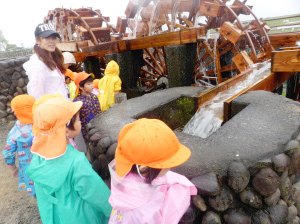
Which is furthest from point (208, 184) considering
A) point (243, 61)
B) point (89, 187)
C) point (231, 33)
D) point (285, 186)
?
point (231, 33)

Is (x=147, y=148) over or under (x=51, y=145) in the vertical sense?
over

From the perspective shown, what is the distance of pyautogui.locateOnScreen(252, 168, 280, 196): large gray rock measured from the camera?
62.6 inches

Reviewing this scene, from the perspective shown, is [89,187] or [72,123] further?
[72,123]

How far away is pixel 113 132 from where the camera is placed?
258 cm

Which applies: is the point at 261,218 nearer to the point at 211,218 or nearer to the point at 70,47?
the point at 211,218

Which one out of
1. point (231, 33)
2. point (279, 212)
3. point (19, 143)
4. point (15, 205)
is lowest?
point (15, 205)

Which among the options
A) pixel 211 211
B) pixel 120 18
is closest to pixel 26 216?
pixel 211 211

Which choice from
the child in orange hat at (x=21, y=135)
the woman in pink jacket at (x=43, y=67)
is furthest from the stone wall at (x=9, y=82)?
the child in orange hat at (x=21, y=135)

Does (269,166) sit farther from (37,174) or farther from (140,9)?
(140,9)

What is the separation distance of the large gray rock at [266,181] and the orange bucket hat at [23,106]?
2.37 meters

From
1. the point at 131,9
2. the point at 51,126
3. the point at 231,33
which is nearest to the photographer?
the point at 51,126

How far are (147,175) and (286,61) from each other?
9.85 ft

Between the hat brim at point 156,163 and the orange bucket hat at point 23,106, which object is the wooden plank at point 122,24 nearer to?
the orange bucket hat at point 23,106

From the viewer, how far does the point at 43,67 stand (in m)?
2.51
